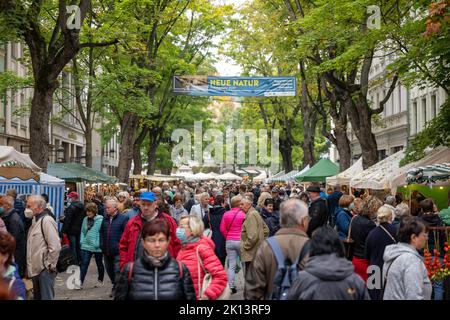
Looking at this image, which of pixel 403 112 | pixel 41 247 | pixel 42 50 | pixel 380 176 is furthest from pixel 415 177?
pixel 403 112

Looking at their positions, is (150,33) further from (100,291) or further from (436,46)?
(100,291)

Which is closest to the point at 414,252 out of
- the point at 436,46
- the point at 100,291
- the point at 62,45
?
the point at 100,291

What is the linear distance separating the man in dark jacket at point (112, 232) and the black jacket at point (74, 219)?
189 centimetres

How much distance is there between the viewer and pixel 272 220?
13203mm

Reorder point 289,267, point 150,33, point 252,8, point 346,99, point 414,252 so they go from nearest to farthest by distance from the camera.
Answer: point 289,267, point 414,252, point 346,99, point 150,33, point 252,8

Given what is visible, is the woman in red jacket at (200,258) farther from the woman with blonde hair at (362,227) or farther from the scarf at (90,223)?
the scarf at (90,223)

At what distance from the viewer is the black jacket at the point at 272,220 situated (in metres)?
13.1

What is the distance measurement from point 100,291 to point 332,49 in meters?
13.4

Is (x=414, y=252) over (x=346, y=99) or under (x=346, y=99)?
under

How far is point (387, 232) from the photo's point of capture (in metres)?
8.33

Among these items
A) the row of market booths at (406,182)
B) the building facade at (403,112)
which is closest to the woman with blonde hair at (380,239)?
the row of market booths at (406,182)

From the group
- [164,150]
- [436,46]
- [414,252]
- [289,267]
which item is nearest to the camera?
[289,267]

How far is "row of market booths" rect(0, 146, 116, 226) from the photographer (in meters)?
15.0

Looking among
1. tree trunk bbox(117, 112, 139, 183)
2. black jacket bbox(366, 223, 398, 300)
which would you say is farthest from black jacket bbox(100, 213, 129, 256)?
tree trunk bbox(117, 112, 139, 183)
